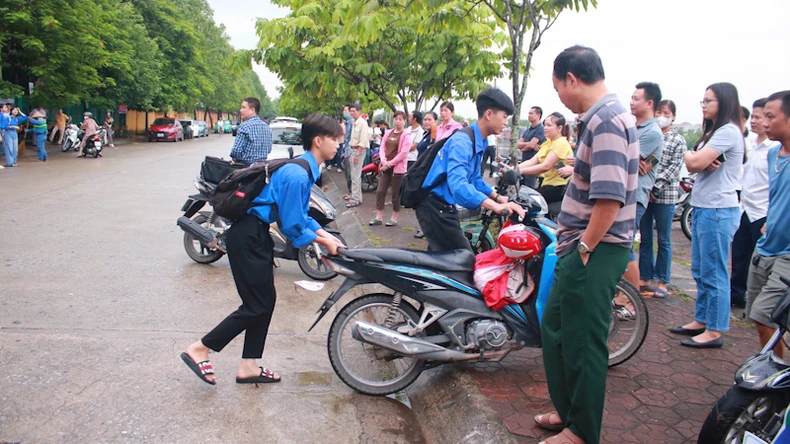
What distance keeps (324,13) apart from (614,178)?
927 cm

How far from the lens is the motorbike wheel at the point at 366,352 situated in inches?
146

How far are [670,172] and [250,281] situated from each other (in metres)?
3.97

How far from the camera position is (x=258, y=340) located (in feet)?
12.5

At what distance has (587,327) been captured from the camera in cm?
277

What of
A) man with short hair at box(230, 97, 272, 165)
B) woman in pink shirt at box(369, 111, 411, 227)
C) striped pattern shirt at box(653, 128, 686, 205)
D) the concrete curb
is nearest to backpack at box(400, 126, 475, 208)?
the concrete curb

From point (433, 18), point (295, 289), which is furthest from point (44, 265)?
point (433, 18)

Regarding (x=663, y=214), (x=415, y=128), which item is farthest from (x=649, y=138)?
(x=415, y=128)

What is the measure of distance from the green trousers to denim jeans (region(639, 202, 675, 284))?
3.17 meters

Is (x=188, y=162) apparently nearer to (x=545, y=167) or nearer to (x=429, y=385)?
(x=545, y=167)

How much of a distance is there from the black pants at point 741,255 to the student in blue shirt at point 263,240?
13.1ft

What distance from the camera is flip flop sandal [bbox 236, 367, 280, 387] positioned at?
3834 millimetres

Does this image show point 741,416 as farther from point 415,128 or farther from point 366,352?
point 415,128

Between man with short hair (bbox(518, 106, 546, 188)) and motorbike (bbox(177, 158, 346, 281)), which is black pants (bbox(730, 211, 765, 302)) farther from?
man with short hair (bbox(518, 106, 546, 188))

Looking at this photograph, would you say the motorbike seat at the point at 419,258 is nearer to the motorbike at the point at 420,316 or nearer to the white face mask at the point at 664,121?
the motorbike at the point at 420,316
